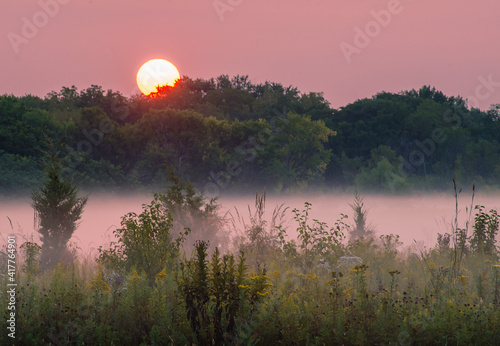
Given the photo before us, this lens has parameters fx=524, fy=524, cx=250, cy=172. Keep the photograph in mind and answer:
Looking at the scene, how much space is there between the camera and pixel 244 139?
39.9 m

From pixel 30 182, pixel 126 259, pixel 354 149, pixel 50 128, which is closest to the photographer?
pixel 126 259

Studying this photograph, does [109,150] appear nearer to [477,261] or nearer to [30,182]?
[30,182]

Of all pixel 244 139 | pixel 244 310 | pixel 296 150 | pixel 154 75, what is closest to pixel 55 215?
pixel 244 310

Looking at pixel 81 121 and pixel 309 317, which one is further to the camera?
pixel 81 121

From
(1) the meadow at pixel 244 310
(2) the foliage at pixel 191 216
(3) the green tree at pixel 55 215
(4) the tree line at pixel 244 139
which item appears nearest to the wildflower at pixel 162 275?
(1) the meadow at pixel 244 310

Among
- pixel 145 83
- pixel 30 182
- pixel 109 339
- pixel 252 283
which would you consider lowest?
pixel 109 339

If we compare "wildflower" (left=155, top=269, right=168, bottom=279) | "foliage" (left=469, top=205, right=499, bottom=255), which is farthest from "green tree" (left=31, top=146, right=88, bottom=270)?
"foliage" (left=469, top=205, right=499, bottom=255)

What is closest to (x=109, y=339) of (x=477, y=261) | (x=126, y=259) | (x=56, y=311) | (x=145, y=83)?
(x=56, y=311)

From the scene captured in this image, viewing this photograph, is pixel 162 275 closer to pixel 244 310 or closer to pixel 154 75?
pixel 244 310

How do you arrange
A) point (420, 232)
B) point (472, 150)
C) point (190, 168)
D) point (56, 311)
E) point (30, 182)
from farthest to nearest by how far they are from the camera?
point (472, 150)
point (190, 168)
point (30, 182)
point (420, 232)
point (56, 311)

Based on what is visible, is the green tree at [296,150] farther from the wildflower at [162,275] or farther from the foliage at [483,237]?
the wildflower at [162,275]

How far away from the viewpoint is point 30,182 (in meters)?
29.7

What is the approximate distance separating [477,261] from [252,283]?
562 centimetres

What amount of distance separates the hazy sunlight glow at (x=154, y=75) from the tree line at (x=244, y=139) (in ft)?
2.95
